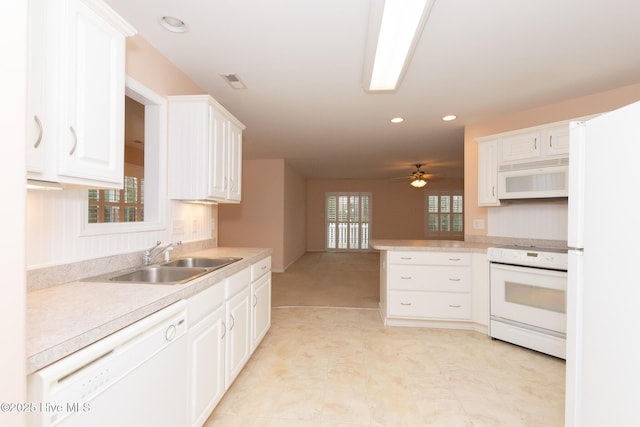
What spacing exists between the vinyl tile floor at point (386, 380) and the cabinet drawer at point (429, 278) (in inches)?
18.1

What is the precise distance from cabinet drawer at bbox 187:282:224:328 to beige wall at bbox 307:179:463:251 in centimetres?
861

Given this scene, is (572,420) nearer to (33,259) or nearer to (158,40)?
(33,259)

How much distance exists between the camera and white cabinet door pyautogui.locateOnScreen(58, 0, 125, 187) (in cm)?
122

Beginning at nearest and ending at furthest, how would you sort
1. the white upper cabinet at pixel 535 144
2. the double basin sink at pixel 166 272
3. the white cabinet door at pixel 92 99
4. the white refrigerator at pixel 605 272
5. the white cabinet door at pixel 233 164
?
the white refrigerator at pixel 605 272 → the white cabinet door at pixel 92 99 → the double basin sink at pixel 166 272 → the white cabinet door at pixel 233 164 → the white upper cabinet at pixel 535 144

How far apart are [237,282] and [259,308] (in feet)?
2.10

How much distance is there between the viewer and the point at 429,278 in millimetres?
3398

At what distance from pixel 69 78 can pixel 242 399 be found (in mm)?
2012

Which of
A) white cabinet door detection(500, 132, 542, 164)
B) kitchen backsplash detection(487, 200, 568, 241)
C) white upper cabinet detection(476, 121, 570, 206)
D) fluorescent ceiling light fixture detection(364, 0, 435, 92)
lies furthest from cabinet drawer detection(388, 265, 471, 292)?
fluorescent ceiling light fixture detection(364, 0, 435, 92)

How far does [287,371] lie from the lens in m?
2.40

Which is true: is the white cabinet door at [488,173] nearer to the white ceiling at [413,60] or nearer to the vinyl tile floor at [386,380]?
the white ceiling at [413,60]

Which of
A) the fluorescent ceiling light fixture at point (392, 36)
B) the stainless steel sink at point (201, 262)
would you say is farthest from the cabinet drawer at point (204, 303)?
the fluorescent ceiling light fixture at point (392, 36)

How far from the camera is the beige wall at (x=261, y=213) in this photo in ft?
21.8

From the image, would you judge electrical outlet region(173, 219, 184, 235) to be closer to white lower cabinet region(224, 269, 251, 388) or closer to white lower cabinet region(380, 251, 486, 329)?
white lower cabinet region(224, 269, 251, 388)

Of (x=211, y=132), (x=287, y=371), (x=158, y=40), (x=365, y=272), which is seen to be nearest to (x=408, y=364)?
(x=287, y=371)
